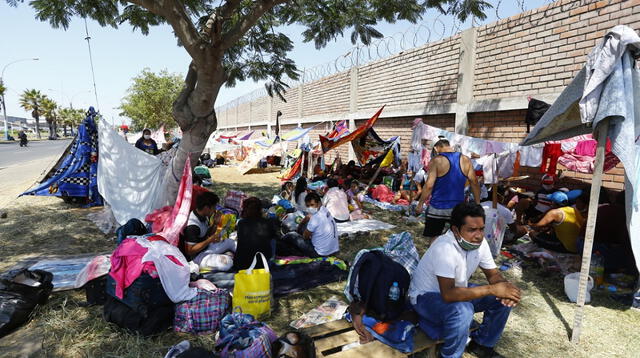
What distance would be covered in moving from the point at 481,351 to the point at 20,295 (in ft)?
13.2

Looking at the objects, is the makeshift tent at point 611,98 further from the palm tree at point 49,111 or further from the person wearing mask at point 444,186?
the palm tree at point 49,111

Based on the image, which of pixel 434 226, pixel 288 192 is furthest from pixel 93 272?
pixel 288 192

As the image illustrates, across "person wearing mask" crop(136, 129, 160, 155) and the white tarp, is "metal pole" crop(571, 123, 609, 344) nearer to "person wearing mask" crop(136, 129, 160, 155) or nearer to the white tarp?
the white tarp

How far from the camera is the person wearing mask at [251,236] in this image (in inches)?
146

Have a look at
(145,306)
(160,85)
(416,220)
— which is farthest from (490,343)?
(160,85)

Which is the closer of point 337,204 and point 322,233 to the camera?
point 322,233

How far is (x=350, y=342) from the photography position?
244 centimetres

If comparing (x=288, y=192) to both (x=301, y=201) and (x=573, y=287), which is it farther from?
(x=573, y=287)

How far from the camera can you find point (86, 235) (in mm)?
5551

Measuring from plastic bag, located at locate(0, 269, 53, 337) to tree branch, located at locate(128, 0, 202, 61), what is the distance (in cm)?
300

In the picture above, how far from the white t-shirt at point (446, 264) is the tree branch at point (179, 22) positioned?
3.72m

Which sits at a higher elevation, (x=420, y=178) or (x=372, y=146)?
(x=372, y=146)

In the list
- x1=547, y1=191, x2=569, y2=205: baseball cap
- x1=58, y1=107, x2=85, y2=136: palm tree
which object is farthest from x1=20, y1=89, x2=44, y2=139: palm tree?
x1=547, y1=191, x2=569, y2=205: baseball cap

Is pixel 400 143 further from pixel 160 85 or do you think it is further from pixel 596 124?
pixel 160 85
